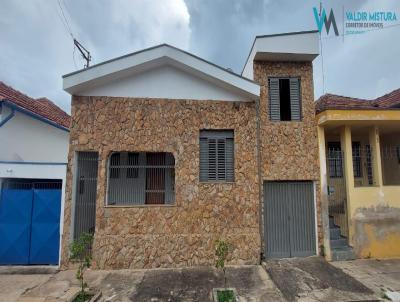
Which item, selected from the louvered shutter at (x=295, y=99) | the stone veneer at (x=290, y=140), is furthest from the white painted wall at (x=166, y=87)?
the louvered shutter at (x=295, y=99)

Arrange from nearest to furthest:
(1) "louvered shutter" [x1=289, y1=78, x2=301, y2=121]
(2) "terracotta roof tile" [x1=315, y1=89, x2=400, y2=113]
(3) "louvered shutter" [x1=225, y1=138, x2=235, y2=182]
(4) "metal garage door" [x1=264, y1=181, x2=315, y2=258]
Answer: (4) "metal garage door" [x1=264, y1=181, x2=315, y2=258], (3) "louvered shutter" [x1=225, y1=138, x2=235, y2=182], (1) "louvered shutter" [x1=289, y1=78, x2=301, y2=121], (2) "terracotta roof tile" [x1=315, y1=89, x2=400, y2=113]

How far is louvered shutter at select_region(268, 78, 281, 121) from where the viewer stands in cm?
834

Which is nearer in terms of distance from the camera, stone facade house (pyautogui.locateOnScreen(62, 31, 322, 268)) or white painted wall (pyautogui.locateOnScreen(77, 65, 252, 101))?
stone facade house (pyautogui.locateOnScreen(62, 31, 322, 268))

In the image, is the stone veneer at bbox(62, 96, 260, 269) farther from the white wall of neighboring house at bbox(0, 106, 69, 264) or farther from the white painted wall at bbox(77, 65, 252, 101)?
the white wall of neighboring house at bbox(0, 106, 69, 264)

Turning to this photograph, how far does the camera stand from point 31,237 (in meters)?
7.21

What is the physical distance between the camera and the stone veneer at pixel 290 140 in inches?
316

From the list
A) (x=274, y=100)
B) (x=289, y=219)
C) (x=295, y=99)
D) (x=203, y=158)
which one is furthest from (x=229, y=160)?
(x=295, y=99)

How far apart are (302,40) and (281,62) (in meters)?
0.98

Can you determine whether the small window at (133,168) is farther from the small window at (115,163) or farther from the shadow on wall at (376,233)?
the shadow on wall at (376,233)

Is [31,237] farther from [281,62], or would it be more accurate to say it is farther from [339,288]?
[281,62]

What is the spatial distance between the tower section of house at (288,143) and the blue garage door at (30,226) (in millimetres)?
6936

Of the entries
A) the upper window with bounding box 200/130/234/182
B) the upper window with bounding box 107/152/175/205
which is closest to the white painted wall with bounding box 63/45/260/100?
the upper window with bounding box 200/130/234/182

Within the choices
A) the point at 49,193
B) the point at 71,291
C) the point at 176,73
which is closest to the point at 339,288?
the point at 71,291

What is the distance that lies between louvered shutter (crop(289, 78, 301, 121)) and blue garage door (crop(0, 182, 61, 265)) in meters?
8.58
